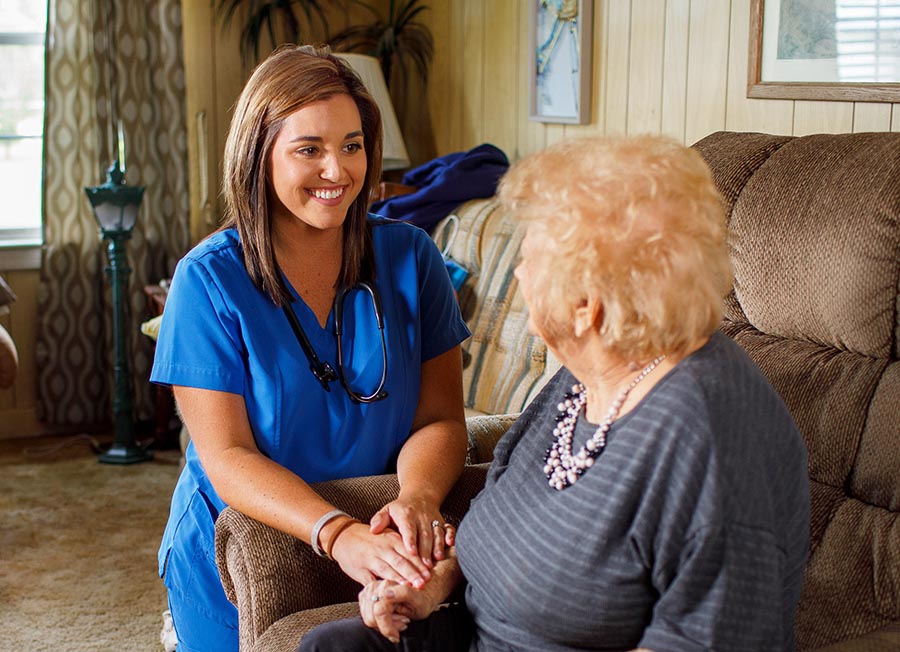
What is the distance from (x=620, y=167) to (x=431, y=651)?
0.64 metres

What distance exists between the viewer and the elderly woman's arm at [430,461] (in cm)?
141

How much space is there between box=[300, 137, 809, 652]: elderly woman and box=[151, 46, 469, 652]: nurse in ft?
1.21

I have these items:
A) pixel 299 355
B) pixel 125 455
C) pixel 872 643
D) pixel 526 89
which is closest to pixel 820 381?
pixel 872 643

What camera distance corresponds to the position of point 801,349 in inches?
58.9

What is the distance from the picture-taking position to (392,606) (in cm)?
127

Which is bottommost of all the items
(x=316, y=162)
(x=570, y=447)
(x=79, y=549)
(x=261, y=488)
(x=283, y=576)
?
(x=79, y=549)

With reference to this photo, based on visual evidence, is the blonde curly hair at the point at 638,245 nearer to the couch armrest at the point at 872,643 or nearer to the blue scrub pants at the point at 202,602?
the couch armrest at the point at 872,643

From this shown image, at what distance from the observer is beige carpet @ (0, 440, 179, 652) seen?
246 centimetres

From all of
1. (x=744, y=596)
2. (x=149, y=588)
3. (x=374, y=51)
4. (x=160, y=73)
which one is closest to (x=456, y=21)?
(x=374, y=51)

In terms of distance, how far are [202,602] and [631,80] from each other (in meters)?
1.76

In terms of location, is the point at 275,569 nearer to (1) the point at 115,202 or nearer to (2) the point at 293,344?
(2) the point at 293,344

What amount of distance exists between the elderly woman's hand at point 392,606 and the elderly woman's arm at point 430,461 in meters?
0.07

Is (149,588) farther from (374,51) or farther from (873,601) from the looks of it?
(374,51)

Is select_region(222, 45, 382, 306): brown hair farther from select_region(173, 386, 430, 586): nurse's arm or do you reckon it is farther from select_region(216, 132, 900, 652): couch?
select_region(216, 132, 900, 652): couch
